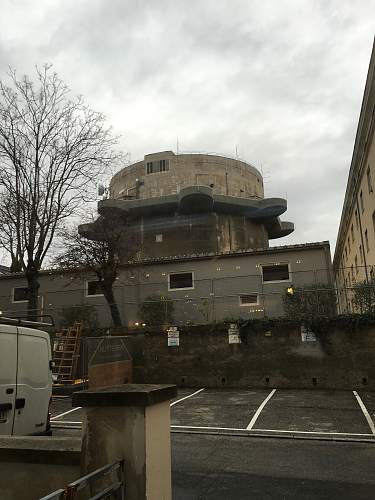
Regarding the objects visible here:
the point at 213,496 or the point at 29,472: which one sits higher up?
the point at 29,472

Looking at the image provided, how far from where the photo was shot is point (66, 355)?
19.6 m

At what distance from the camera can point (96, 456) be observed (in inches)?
142

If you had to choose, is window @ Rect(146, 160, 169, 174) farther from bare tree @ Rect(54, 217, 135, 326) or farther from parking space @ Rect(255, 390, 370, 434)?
parking space @ Rect(255, 390, 370, 434)

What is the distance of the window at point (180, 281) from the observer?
27644 mm

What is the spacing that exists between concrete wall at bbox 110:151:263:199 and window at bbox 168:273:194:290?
18391 millimetres

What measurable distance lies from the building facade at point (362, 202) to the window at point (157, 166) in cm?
1980

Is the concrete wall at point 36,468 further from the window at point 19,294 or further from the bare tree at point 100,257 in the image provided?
the window at point 19,294

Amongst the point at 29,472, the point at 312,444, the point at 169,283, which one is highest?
the point at 169,283

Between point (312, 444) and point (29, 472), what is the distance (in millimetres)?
7242

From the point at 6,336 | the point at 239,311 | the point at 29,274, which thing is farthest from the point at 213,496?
the point at 29,274

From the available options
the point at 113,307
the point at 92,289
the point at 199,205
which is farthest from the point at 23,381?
the point at 199,205

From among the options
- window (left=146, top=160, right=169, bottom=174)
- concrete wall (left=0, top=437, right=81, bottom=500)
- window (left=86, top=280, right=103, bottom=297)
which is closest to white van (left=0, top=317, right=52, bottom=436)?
concrete wall (left=0, top=437, right=81, bottom=500)

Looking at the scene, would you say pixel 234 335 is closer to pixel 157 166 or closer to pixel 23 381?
pixel 23 381

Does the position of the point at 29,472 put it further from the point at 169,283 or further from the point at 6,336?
the point at 169,283
